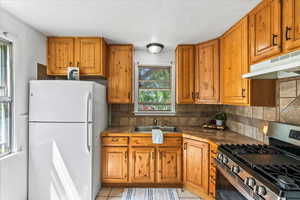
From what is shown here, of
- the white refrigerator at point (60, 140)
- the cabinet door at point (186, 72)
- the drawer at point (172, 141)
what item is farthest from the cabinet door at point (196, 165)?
the white refrigerator at point (60, 140)

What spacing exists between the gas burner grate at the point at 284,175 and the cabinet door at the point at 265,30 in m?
0.94

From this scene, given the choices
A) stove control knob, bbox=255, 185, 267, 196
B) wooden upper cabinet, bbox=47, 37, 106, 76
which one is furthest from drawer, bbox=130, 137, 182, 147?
stove control knob, bbox=255, 185, 267, 196

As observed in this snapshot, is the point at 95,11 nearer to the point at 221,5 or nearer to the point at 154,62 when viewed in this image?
the point at 221,5

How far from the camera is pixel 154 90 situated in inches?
142

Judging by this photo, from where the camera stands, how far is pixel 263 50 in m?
1.80

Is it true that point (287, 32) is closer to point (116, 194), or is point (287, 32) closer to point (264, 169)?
point (264, 169)

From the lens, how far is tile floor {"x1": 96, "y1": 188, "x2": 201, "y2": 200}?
104 inches

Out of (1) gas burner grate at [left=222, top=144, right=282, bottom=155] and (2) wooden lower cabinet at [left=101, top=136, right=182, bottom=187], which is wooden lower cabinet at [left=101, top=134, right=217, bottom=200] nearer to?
(2) wooden lower cabinet at [left=101, top=136, right=182, bottom=187]

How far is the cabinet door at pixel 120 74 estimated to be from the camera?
10.5ft

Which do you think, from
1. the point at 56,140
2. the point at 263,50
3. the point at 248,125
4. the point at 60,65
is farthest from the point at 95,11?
the point at 248,125

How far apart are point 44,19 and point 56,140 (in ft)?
4.83

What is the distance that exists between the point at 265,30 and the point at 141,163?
2.33m

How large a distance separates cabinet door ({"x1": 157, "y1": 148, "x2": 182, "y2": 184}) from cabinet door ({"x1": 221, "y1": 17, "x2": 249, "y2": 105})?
1095mm

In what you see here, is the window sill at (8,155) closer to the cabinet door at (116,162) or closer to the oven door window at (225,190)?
the cabinet door at (116,162)
